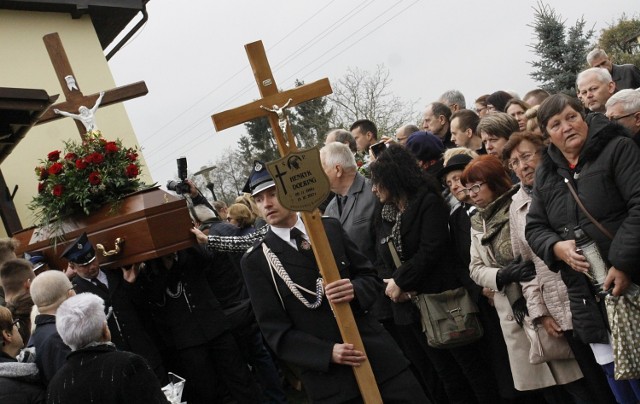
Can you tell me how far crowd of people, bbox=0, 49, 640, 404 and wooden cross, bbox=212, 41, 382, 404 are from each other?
75 mm

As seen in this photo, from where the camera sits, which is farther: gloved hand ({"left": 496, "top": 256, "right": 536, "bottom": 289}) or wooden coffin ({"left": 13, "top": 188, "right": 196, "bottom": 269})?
wooden coffin ({"left": 13, "top": 188, "right": 196, "bottom": 269})

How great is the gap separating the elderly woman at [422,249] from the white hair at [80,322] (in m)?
2.27

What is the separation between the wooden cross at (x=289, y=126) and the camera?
388cm

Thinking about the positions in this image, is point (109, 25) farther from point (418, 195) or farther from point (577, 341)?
point (577, 341)

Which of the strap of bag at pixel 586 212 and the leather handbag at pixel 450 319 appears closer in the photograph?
the strap of bag at pixel 586 212

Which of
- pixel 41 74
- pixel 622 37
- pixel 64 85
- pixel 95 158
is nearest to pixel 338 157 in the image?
pixel 95 158

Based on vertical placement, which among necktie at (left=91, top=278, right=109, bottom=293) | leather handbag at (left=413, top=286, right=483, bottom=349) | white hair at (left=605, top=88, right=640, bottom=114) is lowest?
leather handbag at (left=413, top=286, right=483, bottom=349)

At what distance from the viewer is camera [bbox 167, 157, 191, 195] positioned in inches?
245

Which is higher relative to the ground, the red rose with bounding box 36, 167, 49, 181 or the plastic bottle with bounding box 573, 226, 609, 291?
the red rose with bounding box 36, 167, 49, 181

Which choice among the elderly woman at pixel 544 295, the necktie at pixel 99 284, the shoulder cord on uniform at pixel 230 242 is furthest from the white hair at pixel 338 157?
the necktie at pixel 99 284

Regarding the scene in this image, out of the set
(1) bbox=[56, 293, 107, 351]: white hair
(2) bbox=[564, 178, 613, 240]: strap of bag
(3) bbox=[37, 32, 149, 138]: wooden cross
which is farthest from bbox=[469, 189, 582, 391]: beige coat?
(3) bbox=[37, 32, 149, 138]: wooden cross

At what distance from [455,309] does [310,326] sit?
5.25ft

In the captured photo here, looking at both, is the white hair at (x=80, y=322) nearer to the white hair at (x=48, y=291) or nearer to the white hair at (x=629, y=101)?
the white hair at (x=48, y=291)

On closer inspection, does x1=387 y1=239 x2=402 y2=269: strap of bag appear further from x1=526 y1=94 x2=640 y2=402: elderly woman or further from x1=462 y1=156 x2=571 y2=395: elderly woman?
x1=526 y1=94 x2=640 y2=402: elderly woman
